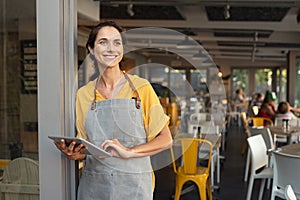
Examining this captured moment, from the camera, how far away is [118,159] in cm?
167

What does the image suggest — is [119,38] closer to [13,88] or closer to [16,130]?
[16,130]

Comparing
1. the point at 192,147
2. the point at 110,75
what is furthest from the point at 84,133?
the point at 192,147

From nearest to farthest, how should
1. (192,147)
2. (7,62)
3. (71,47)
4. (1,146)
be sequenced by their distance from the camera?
(71,47), (1,146), (7,62), (192,147)

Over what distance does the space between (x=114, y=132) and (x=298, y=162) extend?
1.73 m

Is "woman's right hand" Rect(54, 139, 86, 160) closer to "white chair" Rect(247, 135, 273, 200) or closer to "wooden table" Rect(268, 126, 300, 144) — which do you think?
"white chair" Rect(247, 135, 273, 200)

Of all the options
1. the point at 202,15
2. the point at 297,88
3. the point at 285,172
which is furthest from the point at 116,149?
the point at 297,88

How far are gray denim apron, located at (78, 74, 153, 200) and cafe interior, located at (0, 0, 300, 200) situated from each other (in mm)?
123

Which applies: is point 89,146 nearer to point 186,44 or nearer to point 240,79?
point 186,44

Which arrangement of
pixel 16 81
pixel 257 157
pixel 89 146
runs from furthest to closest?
pixel 257 157
pixel 16 81
pixel 89 146

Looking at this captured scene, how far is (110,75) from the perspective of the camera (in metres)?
1.74

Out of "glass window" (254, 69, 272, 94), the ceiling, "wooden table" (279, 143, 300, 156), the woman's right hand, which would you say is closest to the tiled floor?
"wooden table" (279, 143, 300, 156)

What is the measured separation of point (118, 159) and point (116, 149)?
6cm

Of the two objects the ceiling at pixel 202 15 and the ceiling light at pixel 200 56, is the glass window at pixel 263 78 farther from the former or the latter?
the ceiling light at pixel 200 56

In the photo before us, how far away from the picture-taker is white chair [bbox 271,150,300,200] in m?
2.92
